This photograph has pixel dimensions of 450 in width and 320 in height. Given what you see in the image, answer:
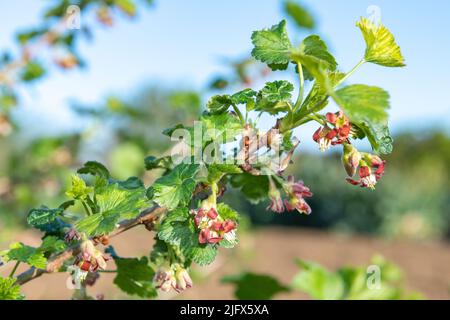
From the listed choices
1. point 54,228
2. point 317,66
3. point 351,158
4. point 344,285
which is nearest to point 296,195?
point 351,158

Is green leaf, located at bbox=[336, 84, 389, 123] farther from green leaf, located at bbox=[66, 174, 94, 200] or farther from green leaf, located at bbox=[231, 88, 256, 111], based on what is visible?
green leaf, located at bbox=[66, 174, 94, 200]

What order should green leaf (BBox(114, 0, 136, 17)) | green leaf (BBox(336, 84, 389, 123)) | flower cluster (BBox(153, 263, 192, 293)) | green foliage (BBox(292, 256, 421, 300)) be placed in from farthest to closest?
green leaf (BBox(114, 0, 136, 17))
green foliage (BBox(292, 256, 421, 300))
flower cluster (BBox(153, 263, 192, 293))
green leaf (BBox(336, 84, 389, 123))

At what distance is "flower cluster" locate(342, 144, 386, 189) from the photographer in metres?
0.90

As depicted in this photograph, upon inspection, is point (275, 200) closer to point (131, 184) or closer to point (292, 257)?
point (131, 184)

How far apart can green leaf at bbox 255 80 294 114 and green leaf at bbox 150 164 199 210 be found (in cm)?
15

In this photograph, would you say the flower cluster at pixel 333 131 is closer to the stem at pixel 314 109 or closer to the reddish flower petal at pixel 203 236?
the stem at pixel 314 109

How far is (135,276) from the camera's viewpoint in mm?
1091

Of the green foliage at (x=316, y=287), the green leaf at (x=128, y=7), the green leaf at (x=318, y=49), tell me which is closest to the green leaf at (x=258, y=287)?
the green foliage at (x=316, y=287)

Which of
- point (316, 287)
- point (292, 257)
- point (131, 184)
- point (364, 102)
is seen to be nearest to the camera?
point (364, 102)

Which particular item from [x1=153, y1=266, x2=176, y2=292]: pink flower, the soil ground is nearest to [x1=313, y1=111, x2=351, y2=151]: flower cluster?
[x1=153, y1=266, x2=176, y2=292]: pink flower

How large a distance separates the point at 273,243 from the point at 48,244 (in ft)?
24.5

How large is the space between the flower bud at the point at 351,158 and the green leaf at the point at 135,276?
1.35ft

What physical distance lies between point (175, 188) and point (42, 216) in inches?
9.0

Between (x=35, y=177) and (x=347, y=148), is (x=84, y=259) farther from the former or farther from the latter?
(x=35, y=177)
